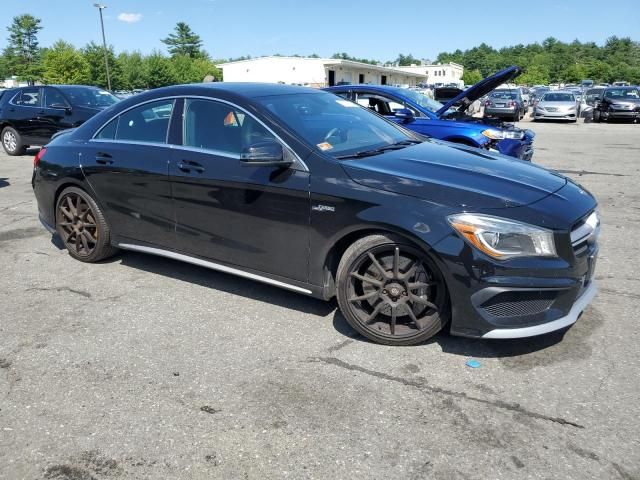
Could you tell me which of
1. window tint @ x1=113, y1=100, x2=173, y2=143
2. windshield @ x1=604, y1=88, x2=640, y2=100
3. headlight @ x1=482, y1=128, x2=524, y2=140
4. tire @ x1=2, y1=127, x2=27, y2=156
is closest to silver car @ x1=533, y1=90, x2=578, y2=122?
windshield @ x1=604, y1=88, x2=640, y2=100

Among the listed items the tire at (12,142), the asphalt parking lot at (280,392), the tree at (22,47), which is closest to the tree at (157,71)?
the tree at (22,47)

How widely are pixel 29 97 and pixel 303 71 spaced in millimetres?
55540

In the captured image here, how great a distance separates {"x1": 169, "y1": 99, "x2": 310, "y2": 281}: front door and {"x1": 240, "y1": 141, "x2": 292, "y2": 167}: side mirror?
11 centimetres

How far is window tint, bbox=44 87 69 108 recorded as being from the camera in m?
12.5

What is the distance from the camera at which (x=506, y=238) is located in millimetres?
3055

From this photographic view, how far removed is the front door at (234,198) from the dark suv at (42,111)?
9458 millimetres

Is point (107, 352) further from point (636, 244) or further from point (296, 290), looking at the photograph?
point (636, 244)

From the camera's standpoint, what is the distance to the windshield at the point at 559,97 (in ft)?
86.7

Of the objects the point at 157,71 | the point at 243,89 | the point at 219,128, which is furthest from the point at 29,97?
the point at 157,71

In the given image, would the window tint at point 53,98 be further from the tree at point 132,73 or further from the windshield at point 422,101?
the tree at point 132,73

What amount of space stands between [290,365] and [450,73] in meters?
134

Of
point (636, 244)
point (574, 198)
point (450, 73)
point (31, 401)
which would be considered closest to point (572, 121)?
point (636, 244)

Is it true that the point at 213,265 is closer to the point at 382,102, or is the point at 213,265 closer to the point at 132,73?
the point at 382,102

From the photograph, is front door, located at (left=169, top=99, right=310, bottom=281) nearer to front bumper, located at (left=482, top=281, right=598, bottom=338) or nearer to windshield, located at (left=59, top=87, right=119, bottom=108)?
front bumper, located at (left=482, top=281, right=598, bottom=338)
